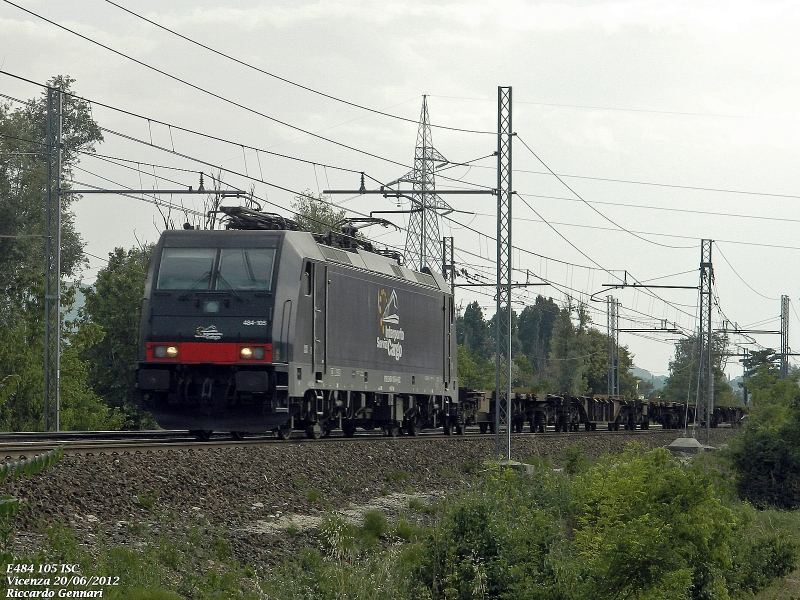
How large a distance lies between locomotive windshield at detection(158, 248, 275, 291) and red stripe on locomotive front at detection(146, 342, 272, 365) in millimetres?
1048

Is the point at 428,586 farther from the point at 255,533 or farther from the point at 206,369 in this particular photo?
the point at 206,369

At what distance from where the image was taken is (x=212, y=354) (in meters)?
19.4

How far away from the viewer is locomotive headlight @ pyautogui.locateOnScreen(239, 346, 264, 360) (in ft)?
63.2

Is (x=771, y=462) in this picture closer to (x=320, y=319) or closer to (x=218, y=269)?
(x=320, y=319)

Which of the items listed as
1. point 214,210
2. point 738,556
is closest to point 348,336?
point 214,210

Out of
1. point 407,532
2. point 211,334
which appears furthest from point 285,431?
point 407,532

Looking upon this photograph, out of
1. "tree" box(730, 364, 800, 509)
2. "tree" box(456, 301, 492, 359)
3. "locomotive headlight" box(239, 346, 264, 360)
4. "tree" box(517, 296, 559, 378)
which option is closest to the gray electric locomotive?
"locomotive headlight" box(239, 346, 264, 360)

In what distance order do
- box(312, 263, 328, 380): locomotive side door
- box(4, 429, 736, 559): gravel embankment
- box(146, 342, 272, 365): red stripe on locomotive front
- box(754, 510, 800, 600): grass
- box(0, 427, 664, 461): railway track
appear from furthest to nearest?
box(312, 263, 328, 380): locomotive side door → box(146, 342, 272, 365): red stripe on locomotive front → box(754, 510, 800, 600): grass → box(0, 427, 664, 461): railway track → box(4, 429, 736, 559): gravel embankment

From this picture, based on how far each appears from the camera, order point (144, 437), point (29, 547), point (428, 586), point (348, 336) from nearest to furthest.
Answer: point (29, 547), point (428, 586), point (144, 437), point (348, 336)

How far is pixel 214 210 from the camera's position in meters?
21.6

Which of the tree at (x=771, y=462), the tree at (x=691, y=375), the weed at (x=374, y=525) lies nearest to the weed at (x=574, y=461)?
the tree at (x=771, y=462)

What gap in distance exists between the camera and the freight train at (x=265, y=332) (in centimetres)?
1939

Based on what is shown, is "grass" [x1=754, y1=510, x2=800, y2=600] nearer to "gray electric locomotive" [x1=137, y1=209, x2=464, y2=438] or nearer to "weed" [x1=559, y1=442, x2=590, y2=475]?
"weed" [x1=559, y1=442, x2=590, y2=475]

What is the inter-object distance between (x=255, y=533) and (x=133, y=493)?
1.53 meters
